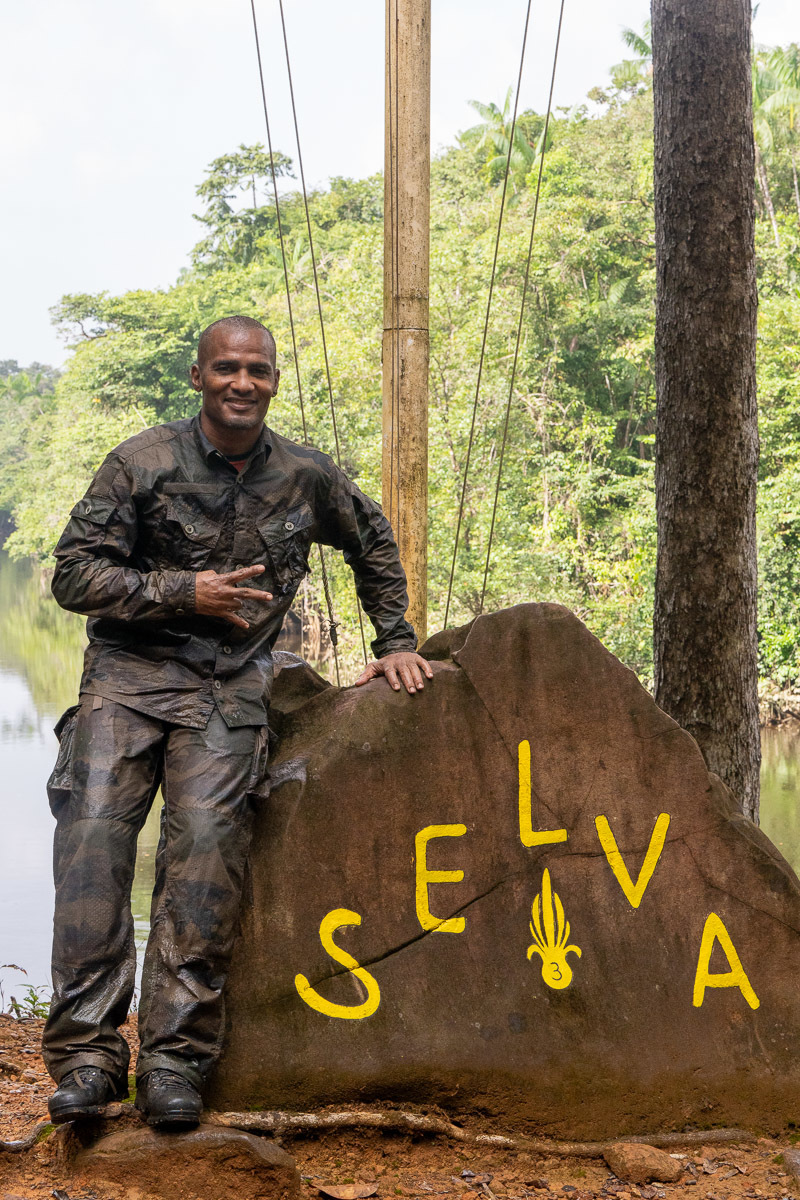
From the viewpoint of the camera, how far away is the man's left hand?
12.2 ft

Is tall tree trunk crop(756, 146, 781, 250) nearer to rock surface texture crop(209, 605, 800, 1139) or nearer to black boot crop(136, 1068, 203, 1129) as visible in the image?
rock surface texture crop(209, 605, 800, 1139)

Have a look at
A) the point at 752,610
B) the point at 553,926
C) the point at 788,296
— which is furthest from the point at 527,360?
the point at 553,926

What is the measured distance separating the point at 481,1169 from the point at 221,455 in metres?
2.13

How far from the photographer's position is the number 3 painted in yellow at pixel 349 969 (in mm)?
3570

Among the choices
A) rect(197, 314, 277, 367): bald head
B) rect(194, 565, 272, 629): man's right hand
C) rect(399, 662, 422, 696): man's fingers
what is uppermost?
rect(197, 314, 277, 367): bald head

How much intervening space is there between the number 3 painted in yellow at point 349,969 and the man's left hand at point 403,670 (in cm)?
67

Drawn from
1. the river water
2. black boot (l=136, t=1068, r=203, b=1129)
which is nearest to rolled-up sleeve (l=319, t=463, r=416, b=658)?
black boot (l=136, t=1068, r=203, b=1129)

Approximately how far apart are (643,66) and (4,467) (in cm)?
3420

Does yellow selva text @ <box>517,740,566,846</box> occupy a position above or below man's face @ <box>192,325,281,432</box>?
below

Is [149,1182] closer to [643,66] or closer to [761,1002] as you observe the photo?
[761,1002]

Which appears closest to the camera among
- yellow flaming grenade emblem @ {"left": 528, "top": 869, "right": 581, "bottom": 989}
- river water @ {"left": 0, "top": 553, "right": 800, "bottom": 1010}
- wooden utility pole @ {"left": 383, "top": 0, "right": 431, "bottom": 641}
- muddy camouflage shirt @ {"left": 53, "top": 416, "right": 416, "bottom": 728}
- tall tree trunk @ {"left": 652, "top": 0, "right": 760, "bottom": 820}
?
muddy camouflage shirt @ {"left": 53, "top": 416, "right": 416, "bottom": 728}

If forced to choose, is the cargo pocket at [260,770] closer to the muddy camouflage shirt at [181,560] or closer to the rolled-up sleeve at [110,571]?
the muddy camouflage shirt at [181,560]

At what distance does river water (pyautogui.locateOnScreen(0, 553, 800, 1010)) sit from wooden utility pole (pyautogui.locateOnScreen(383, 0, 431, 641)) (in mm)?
→ 3240

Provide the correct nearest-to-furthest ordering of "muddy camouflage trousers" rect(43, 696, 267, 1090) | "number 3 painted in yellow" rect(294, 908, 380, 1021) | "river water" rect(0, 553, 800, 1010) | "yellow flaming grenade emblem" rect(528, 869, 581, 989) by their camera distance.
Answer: "muddy camouflage trousers" rect(43, 696, 267, 1090), "number 3 painted in yellow" rect(294, 908, 380, 1021), "yellow flaming grenade emblem" rect(528, 869, 581, 989), "river water" rect(0, 553, 800, 1010)
